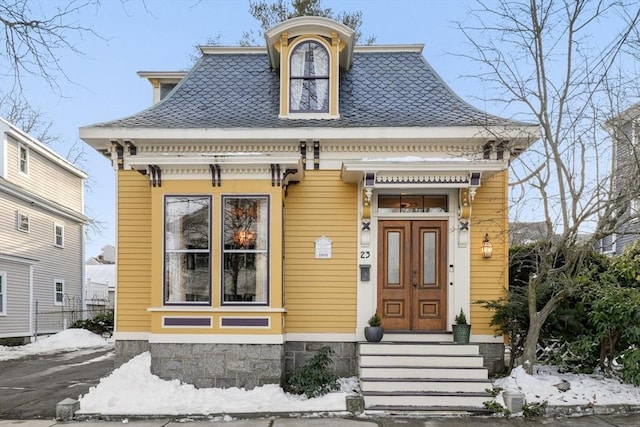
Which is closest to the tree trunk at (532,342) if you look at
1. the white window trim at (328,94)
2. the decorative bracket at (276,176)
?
the decorative bracket at (276,176)

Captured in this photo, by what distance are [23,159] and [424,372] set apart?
618 inches

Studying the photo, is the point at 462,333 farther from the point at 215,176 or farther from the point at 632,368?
the point at 215,176

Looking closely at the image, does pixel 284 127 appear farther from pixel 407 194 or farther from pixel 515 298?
pixel 515 298

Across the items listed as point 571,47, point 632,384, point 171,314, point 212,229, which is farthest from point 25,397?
point 571,47

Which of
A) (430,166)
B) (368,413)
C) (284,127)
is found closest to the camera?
(368,413)

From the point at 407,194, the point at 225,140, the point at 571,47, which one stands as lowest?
the point at 407,194

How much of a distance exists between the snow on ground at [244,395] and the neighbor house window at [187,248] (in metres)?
1.28

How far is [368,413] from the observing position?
21.7ft

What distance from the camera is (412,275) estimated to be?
27.2 feet

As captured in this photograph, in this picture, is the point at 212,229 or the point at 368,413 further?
the point at 212,229

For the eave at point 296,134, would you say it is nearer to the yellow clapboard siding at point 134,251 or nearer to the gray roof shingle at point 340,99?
the gray roof shingle at point 340,99

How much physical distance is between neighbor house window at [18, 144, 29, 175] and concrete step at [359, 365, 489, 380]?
14.8 m

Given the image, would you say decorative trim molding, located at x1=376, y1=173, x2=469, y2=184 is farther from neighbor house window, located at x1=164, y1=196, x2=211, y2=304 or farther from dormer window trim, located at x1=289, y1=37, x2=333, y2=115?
neighbor house window, located at x1=164, y1=196, x2=211, y2=304

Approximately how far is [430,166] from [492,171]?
976 mm
